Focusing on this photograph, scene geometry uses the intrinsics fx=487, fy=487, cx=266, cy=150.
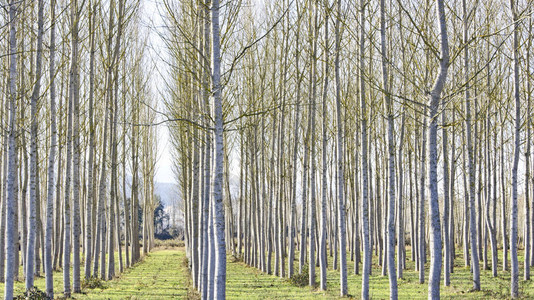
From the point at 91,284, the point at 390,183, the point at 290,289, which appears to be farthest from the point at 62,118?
the point at 390,183

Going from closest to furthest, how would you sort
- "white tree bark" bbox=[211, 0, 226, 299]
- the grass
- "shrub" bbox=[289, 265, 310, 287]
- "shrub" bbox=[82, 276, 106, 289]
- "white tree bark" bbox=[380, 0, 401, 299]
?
"white tree bark" bbox=[211, 0, 226, 299] < "white tree bark" bbox=[380, 0, 401, 299] < the grass < "shrub" bbox=[82, 276, 106, 289] < "shrub" bbox=[289, 265, 310, 287]

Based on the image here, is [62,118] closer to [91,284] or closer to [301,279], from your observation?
[91,284]

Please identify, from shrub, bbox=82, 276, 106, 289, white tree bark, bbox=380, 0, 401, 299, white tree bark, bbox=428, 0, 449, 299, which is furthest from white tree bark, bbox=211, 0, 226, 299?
shrub, bbox=82, 276, 106, 289

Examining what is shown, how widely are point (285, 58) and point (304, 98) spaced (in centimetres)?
214

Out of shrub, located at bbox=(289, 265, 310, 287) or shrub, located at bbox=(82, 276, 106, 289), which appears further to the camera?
shrub, located at bbox=(289, 265, 310, 287)

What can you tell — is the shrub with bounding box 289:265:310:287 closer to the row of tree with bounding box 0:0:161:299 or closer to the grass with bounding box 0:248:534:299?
the grass with bounding box 0:248:534:299

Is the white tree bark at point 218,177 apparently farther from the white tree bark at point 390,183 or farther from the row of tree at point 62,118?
the white tree bark at point 390,183

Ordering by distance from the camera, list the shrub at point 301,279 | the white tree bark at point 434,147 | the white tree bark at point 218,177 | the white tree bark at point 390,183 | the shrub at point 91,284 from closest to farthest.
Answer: the white tree bark at point 434,147 → the white tree bark at point 218,177 → the white tree bark at point 390,183 → the shrub at point 91,284 → the shrub at point 301,279

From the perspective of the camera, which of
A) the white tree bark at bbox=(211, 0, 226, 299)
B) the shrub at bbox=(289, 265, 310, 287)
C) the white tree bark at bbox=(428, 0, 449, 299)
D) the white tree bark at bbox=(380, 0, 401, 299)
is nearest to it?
the white tree bark at bbox=(428, 0, 449, 299)

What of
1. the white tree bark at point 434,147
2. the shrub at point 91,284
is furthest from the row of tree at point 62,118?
the white tree bark at point 434,147

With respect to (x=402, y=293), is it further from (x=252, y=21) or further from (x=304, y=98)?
(x=252, y=21)

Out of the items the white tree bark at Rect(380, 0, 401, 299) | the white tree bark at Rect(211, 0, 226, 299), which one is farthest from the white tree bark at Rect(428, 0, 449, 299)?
the white tree bark at Rect(211, 0, 226, 299)

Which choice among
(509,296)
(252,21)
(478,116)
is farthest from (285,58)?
(509,296)

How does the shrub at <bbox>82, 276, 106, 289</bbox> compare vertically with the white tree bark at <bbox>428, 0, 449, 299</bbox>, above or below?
below
